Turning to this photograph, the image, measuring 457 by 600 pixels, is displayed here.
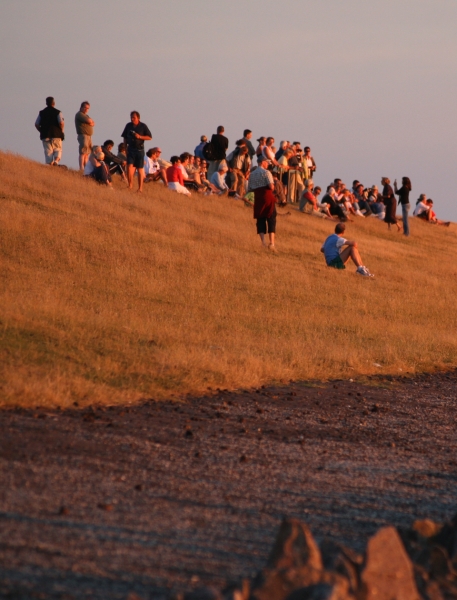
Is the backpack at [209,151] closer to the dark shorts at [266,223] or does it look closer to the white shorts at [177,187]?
the white shorts at [177,187]

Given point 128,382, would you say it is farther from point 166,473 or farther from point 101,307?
point 101,307

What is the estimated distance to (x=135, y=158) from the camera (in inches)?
962

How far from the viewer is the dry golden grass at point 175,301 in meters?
9.73

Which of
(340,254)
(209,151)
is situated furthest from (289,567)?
(209,151)

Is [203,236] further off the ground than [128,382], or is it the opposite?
[203,236]

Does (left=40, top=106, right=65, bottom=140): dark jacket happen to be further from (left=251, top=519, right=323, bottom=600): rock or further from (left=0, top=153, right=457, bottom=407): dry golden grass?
(left=251, top=519, right=323, bottom=600): rock

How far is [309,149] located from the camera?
33.1 m

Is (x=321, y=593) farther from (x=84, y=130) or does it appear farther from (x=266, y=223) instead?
(x=84, y=130)

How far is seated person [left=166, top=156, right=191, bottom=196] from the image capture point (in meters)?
28.0

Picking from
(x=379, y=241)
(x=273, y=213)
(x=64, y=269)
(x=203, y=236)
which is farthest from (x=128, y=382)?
(x=379, y=241)

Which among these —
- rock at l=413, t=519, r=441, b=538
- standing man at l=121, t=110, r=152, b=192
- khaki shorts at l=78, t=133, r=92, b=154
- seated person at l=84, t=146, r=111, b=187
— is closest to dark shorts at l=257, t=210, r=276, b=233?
standing man at l=121, t=110, r=152, b=192

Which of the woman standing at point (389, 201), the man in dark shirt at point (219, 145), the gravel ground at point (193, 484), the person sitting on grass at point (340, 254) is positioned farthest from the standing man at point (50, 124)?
the gravel ground at point (193, 484)

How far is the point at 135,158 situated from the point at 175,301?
10.2 m

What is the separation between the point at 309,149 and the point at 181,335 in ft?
72.6
